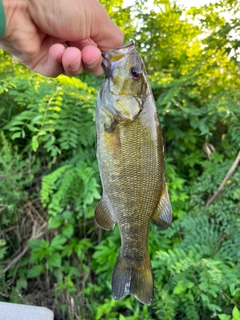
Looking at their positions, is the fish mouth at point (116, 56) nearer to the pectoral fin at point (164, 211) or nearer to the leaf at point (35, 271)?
the pectoral fin at point (164, 211)

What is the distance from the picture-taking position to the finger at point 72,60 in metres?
1.20

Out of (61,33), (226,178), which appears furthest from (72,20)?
(226,178)

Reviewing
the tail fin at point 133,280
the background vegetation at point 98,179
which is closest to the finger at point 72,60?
the tail fin at point 133,280

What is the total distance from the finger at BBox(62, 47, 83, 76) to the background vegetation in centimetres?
96

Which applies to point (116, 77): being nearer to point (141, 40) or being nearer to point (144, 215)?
point (144, 215)

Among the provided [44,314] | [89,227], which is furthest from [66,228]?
[44,314]

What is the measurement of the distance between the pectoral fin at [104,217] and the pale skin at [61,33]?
1.56 feet

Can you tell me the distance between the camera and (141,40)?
2.68 m

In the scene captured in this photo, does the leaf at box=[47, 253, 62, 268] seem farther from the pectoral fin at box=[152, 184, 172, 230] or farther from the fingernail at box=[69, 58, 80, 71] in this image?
the fingernail at box=[69, 58, 80, 71]

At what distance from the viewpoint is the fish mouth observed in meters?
1.16

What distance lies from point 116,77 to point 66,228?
61.2 inches

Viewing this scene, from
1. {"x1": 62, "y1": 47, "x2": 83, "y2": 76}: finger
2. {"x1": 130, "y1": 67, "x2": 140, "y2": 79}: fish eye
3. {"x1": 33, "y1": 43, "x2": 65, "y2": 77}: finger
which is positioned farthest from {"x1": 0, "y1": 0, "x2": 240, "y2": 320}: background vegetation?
{"x1": 130, "y1": 67, "x2": 140, "y2": 79}: fish eye

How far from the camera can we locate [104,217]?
134cm

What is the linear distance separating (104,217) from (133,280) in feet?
0.85
